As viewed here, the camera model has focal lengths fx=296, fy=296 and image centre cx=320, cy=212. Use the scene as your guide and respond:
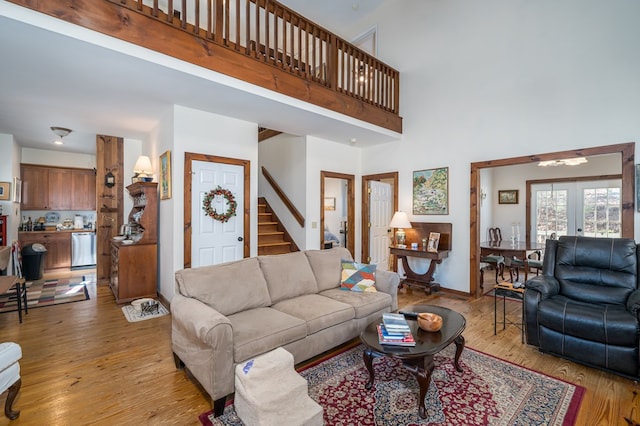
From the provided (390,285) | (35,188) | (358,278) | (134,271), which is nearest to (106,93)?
(134,271)

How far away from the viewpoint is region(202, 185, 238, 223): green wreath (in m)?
4.20

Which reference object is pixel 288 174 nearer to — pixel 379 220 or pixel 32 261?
pixel 379 220

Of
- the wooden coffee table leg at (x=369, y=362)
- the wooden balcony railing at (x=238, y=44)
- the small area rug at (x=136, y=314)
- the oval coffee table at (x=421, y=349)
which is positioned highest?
the wooden balcony railing at (x=238, y=44)

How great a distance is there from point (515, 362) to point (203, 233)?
3902 mm

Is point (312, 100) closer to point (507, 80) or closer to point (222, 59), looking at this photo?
point (222, 59)

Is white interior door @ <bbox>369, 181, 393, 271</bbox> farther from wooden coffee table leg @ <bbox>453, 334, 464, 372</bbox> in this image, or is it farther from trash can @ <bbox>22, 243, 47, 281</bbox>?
trash can @ <bbox>22, 243, 47, 281</bbox>

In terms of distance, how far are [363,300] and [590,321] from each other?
1933 millimetres

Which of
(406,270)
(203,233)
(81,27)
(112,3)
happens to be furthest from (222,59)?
(406,270)

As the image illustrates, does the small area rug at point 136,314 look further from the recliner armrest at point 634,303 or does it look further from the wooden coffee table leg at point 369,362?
the recliner armrest at point 634,303

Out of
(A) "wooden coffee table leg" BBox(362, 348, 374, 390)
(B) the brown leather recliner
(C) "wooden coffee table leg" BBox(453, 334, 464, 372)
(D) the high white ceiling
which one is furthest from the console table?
(A) "wooden coffee table leg" BBox(362, 348, 374, 390)

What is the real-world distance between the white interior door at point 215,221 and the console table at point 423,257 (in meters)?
2.78

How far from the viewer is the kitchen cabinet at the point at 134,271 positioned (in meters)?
4.36

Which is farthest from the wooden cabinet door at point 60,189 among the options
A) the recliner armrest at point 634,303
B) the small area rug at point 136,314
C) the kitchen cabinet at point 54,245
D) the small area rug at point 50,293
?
the recliner armrest at point 634,303

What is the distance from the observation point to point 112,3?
2.46 m
